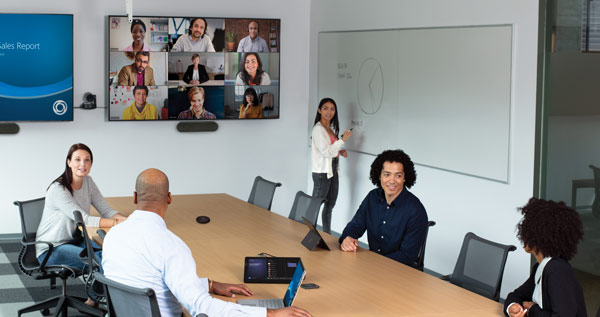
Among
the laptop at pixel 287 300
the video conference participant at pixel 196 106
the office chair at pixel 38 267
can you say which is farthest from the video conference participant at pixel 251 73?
the laptop at pixel 287 300

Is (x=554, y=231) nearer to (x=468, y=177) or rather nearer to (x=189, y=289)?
(x=189, y=289)

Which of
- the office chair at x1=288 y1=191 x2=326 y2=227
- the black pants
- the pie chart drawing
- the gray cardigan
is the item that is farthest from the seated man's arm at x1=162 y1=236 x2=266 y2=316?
the black pants

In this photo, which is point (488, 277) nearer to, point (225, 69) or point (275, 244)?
point (275, 244)

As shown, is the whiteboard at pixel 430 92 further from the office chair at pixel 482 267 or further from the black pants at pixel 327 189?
the office chair at pixel 482 267

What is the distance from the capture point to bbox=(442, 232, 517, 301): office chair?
455 centimetres

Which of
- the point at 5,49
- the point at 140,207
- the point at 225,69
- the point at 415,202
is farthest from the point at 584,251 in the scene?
the point at 5,49

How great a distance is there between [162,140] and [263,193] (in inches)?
113

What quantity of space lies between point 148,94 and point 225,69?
0.99m

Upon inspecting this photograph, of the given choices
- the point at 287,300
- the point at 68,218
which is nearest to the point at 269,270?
the point at 287,300

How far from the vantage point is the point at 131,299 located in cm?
361

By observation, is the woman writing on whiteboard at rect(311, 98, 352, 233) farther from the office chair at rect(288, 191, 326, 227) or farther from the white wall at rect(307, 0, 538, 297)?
the office chair at rect(288, 191, 326, 227)

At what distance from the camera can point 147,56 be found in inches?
361

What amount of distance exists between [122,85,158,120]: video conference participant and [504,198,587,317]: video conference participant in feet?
20.1

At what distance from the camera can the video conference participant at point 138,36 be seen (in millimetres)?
9125
